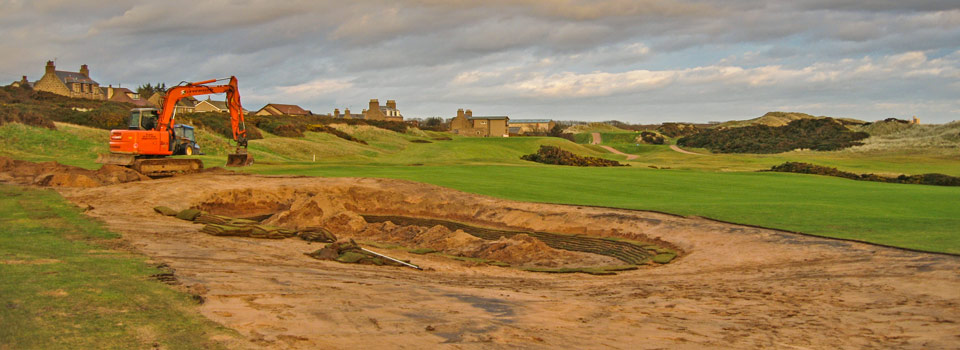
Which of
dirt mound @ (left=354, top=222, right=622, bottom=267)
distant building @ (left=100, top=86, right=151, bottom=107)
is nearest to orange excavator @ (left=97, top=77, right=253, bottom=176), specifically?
dirt mound @ (left=354, top=222, right=622, bottom=267)

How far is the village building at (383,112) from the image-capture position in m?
138

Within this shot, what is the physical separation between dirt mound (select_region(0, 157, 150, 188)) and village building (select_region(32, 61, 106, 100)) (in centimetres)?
6668

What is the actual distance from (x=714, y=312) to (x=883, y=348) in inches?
99.9

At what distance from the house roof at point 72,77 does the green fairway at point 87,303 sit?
94.4 m

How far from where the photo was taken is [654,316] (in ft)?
30.2

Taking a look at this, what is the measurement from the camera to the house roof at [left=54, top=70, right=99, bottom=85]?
298ft

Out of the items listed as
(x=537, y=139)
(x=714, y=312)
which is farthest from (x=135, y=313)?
(x=537, y=139)

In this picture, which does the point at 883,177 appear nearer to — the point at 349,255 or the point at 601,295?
the point at 601,295

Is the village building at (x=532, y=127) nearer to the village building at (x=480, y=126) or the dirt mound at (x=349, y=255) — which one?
the village building at (x=480, y=126)

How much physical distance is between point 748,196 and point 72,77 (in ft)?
324

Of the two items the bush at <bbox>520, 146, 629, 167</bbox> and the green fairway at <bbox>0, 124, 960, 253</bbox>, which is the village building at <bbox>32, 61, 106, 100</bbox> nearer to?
the green fairway at <bbox>0, 124, 960, 253</bbox>

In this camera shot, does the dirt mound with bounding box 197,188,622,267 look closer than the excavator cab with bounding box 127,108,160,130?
Yes

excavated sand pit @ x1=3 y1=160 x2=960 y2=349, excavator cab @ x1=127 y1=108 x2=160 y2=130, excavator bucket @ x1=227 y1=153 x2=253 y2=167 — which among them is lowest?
excavated sand pit @ x1=3 y1=160 x2=960 y2=349

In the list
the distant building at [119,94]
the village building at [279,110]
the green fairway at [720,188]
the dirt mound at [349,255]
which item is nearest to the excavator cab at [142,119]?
the green fairway at [720,188]
